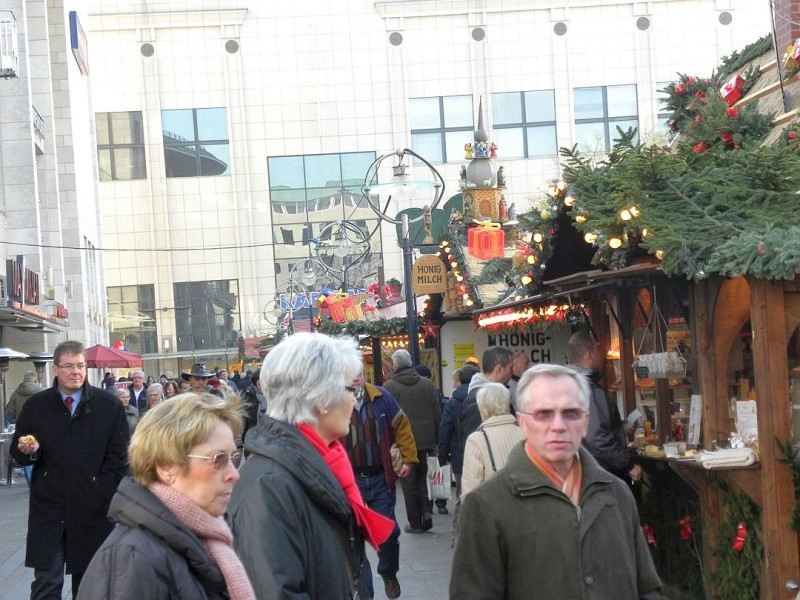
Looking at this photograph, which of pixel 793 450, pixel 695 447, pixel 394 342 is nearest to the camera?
pixel 793 450

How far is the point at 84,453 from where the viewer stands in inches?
306

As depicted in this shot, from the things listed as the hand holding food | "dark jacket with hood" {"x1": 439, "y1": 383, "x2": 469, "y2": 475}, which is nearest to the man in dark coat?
"dark jacket with hood" {"x1": 439, "y1": 383, "x2": 469, "y2": 475}

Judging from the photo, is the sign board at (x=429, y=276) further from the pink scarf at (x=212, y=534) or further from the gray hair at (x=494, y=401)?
the pink scarf at (x=212, y=534)

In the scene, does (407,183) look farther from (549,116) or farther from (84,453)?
(549,116)

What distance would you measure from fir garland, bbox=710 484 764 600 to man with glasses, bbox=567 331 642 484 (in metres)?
0.71

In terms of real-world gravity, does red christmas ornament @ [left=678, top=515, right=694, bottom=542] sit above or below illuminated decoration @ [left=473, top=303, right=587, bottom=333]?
below

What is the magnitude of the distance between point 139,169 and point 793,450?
52045 millimetres

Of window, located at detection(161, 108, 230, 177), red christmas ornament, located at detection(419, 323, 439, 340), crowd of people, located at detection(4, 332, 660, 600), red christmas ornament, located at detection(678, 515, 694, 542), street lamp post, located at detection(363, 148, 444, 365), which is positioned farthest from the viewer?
window, located at detection(161, 108, 230, 177)

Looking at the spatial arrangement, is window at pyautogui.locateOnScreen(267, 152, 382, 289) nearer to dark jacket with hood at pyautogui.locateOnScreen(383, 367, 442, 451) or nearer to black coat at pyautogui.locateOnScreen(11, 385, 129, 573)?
dark jacket with hood at pyautogui.locateOnScreen(383, 367, 442, 451)

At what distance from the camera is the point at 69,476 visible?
7750 mm

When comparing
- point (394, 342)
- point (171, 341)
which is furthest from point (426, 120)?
point (394, 342)

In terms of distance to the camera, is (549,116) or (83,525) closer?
(83,525)

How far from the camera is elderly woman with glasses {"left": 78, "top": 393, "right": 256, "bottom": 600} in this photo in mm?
3162

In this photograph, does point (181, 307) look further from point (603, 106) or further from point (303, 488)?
point (303, 488)
